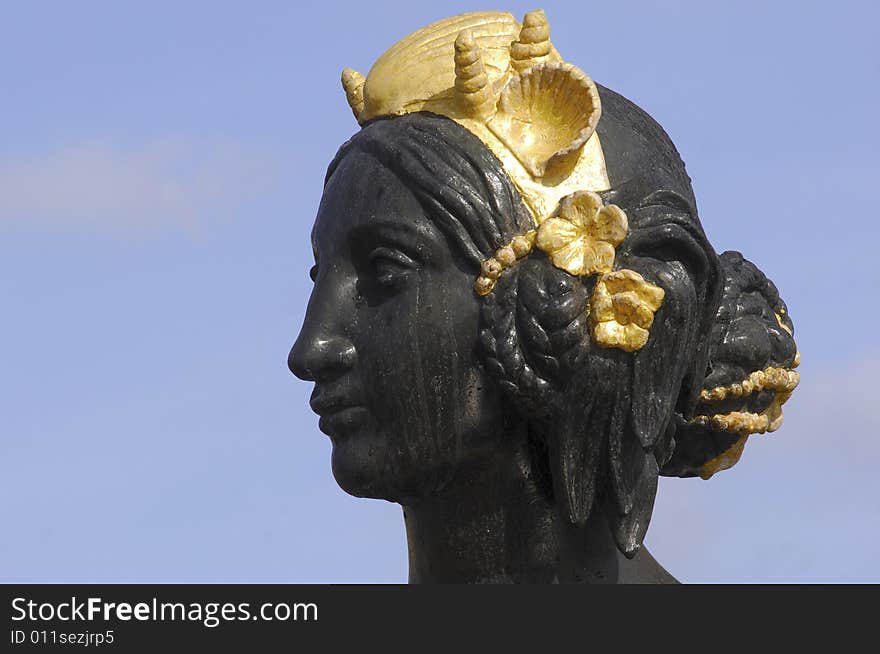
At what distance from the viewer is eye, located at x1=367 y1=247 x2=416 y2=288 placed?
9.56m

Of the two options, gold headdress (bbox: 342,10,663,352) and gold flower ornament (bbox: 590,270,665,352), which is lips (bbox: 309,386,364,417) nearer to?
gold headdress (bbox: 342,10,663,352)

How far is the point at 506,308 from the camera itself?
31.1 ft

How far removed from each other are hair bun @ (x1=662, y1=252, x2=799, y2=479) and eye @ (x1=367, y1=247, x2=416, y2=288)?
1216mm

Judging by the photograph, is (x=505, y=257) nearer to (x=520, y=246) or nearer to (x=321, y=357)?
(x=520, y=246)

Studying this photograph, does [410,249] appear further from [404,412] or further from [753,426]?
[753,426]

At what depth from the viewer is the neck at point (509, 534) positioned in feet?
32.1

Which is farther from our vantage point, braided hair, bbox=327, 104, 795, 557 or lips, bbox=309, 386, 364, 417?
lips, bbox=309, 386, 364, 417

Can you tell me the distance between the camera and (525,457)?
9.73 m

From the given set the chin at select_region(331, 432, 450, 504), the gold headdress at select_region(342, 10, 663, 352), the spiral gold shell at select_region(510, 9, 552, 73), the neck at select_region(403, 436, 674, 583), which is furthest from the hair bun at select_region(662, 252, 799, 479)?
the spiral gold shell at select_region(510, 9, 552, 73)

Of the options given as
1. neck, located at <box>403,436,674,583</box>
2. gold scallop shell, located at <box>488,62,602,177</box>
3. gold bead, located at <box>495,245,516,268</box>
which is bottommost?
neck, located at <box>403,436,674,583</box>

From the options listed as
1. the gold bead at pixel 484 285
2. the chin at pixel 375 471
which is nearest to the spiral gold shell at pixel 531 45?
the gold bead at pixel 484 285

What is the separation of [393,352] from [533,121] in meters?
0.96

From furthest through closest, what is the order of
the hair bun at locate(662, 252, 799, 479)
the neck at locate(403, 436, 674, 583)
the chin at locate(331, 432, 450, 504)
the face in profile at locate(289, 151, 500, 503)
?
the hair bun at locate(662, 252, 799, 479) < the neck at locate(403, 436, 674, 583) < the chin at locate(331, 432, 450, 504) < the face in profile at locate(289, 151, 500, 503)

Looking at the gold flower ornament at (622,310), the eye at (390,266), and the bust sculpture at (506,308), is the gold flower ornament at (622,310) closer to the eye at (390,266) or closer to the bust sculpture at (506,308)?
the bust sculpture at (506,308)
